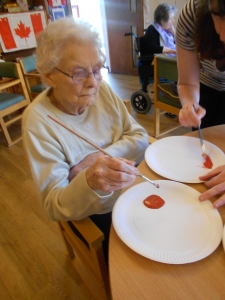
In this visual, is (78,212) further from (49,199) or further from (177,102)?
(177,102)

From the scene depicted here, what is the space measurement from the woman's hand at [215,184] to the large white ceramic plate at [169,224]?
22 millimetres

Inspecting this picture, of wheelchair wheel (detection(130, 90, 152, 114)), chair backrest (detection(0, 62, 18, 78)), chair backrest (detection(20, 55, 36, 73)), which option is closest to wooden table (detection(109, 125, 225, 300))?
wheelchair wheel (detection(130, 90, 152, 114))

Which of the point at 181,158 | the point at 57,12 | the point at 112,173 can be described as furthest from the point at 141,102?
the point at 112,173

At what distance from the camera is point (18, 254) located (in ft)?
4.96

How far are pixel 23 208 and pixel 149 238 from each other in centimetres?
155

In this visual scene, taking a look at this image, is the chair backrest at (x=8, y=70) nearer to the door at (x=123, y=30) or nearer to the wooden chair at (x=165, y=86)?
the wooden chair at (x=165, y=86)

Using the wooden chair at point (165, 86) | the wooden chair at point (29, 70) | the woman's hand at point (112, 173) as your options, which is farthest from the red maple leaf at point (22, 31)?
the woman's hand at point (112, 173)

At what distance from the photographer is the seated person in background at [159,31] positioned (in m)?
3.06

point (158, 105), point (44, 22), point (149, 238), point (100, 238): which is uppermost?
point (44, 22)

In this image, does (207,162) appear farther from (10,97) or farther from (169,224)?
(10,97)

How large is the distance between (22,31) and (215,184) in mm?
3651

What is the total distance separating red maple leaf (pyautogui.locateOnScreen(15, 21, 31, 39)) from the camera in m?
3.30

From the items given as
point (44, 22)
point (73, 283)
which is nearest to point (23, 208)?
point (73, 283)

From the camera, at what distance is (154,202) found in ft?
2.32
